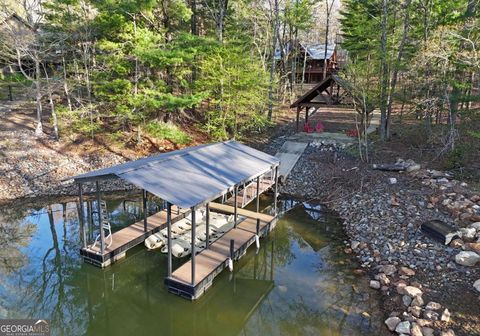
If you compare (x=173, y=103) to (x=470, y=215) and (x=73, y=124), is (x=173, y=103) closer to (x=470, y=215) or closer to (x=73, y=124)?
(x=73, y=124)

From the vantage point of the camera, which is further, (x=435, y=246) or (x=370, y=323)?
(x=435, y=246)

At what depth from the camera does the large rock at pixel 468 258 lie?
28.4 feet

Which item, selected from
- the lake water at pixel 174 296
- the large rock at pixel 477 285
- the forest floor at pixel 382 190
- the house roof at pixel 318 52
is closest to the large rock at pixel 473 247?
the forest floor at pixel 382 190

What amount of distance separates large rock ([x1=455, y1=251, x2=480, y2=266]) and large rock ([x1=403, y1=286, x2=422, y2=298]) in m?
1.65

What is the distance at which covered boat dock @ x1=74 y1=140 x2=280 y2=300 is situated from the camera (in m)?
8.14

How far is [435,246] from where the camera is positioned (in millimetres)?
9656

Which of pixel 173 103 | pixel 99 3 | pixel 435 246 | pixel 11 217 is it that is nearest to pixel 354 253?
pixel 435 246

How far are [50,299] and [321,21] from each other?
5019cm

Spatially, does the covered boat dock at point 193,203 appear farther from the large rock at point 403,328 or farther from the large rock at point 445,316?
the large rock at point 445,316

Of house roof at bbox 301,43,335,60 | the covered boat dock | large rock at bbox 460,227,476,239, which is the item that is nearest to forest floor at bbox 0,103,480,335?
large rock at bbox 460,227,476,239

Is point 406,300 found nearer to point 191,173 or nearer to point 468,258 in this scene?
point 468,258

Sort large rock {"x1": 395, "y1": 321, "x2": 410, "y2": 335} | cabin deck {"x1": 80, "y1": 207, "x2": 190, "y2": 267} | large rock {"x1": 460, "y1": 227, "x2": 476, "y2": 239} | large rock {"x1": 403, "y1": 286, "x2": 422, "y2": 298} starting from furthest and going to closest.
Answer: cabin deck {"x1": 80, "y1": 207, "x2": 190, "y2": 267}, large rock {"x1": 460, "y1": 227, "x2": 476, "y2": 239}, large rock {"x1": 403, "y1": 286, "x2": 422, "y2": 298}, large rock {"x1": 395, "y1": 321, "x2": 410, "y2": 335}

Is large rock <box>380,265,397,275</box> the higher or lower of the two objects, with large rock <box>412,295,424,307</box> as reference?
lower

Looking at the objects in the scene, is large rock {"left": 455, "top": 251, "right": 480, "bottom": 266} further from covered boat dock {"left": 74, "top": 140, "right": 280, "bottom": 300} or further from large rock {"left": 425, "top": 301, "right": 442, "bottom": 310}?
covered boat dock {"left": 74, "top": 140, "right": 280, "bottom": 300}
